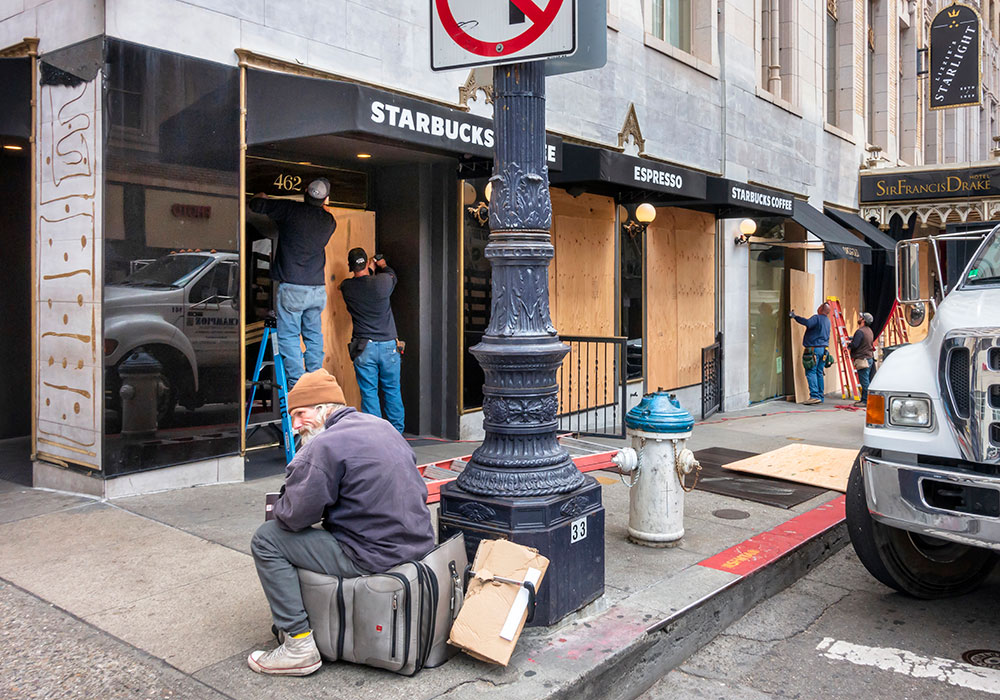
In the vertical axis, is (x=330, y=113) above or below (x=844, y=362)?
above

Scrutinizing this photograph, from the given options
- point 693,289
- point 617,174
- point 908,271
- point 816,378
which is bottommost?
point 816,378

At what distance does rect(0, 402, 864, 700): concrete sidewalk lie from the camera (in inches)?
143

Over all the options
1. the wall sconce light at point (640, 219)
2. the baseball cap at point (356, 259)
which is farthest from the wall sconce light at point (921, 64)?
the baseball cap at point (356, 259)

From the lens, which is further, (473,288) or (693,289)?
(693,289)

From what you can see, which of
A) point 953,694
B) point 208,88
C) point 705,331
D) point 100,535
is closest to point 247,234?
point 208,88

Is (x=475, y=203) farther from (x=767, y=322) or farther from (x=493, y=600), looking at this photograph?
(x=767, y=322)

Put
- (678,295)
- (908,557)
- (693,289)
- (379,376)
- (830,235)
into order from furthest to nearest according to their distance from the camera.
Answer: (830,235), (693,289), (678,295), (379,376), (908,557)

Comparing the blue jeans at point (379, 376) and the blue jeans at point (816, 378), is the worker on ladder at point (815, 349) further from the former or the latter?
the blue jeans at point (379, 376)

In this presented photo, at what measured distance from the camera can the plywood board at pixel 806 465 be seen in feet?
26.3

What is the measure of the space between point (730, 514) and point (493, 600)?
351cm

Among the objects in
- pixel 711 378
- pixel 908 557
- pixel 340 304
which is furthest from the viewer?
pixel 711 378

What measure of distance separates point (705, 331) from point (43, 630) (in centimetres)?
1155

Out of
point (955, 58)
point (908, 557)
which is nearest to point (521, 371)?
point (908, 557)

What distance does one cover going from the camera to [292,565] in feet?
12.2
